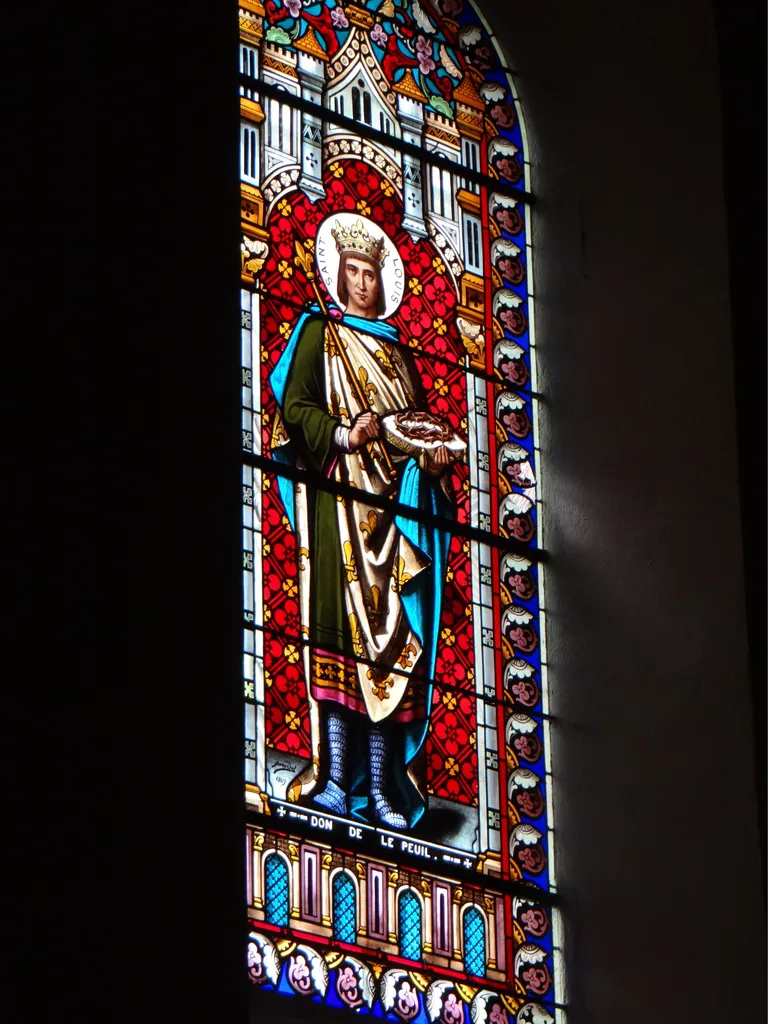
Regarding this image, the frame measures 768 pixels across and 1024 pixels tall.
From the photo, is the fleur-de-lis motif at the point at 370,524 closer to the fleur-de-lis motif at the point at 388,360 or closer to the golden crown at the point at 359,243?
the fleur-de-lis motif at the point at 388,360

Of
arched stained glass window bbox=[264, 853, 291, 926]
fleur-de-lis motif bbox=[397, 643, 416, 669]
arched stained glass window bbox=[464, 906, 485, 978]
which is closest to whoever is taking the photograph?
arched stained glass window bbox=[264, 853, 291, 926]

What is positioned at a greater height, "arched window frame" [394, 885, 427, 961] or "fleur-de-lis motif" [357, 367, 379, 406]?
"fleur-de-lis motif" [357, 367, 379, 406]

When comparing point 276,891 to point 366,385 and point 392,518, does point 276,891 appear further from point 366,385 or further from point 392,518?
point 366,385

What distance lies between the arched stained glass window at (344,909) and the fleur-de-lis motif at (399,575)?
0.97m

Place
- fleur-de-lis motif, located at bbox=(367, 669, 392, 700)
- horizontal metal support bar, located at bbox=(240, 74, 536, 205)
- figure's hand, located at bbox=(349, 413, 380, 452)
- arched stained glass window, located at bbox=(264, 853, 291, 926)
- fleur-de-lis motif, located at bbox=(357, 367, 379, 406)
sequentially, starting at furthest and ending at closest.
A: horizontal metal support bar, located at bbox=(240, 74, 536, 205) < fleur-de-lis motif, located at bbox=(357, 367, 379, 406) < figure's hand, located at bbox=(349, 413, 380, 452) < fleur-de-lis motif, located at bbox=(367, 669, 392, 700) < arched stained glass window, located at bbox=(264, 853, 291, 926)

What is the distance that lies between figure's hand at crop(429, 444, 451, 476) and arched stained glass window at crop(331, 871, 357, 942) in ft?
4.56

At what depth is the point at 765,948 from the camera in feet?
25.4

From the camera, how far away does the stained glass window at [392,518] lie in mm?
7598

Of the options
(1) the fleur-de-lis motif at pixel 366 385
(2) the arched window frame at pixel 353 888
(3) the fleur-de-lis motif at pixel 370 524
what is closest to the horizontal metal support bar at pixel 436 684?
(3) the fleur-de-lis motif at pixel 370 524

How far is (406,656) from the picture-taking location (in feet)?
26.5

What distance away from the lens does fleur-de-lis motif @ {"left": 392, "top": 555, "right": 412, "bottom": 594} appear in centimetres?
815

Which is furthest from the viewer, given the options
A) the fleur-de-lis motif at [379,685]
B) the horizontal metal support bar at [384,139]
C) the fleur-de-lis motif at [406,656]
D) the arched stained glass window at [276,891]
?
the horizontal metal support bar at [384,139]

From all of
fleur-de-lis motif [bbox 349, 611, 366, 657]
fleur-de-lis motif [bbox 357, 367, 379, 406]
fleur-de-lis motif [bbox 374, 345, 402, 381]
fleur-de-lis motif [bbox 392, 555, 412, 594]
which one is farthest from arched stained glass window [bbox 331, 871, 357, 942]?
fleur-de-lis motif [bbox 374, 345, 402, 381]

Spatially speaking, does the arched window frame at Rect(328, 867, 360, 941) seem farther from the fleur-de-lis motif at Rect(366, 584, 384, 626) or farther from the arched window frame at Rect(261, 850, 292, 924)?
the fleur-de-lis motif at Rect(366, 584, 384, 626)
